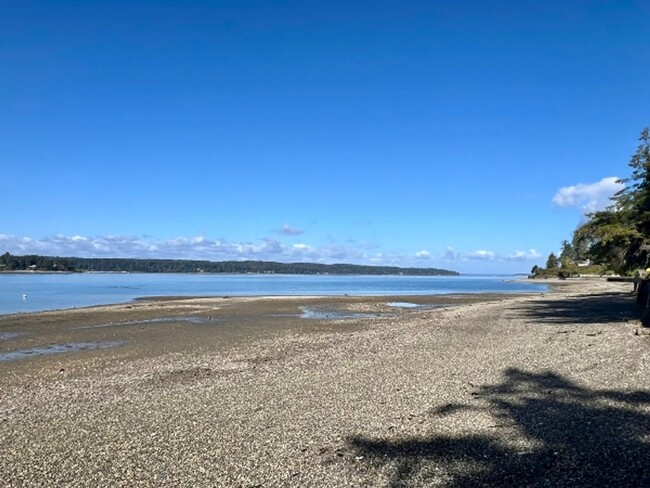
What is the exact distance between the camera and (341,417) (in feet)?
28.6

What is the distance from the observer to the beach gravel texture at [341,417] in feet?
21.0

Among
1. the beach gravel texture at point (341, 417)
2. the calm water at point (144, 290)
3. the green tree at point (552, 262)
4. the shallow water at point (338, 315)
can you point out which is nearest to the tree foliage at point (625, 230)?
the beach gravel texture at point (341, 417)

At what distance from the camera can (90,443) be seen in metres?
7.75

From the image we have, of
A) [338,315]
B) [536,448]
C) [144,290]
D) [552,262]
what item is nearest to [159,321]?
[338,315]

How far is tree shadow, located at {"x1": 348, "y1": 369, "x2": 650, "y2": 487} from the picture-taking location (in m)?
6.02

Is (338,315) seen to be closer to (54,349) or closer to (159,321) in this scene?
(159,321)

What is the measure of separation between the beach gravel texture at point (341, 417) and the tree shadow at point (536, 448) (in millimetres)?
27

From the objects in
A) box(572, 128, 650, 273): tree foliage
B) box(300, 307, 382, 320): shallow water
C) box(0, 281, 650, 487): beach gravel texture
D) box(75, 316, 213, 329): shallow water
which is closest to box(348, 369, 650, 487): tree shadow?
box(0, 281, 650, 487): beach gravel texture

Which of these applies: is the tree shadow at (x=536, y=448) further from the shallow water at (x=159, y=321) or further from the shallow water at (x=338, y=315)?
the shallow water at (x=159, y=321)

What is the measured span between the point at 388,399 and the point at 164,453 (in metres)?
4.28

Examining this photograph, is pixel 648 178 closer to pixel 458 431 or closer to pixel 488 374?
pixel 488 374

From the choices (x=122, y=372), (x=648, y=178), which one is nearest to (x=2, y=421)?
(x=122, y=372)

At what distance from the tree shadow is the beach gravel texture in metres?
0.03

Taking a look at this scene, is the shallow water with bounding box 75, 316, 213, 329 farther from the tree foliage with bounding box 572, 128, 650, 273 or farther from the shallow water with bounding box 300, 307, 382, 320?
the tree foliage with bounding box 572, 128, 650, 273
